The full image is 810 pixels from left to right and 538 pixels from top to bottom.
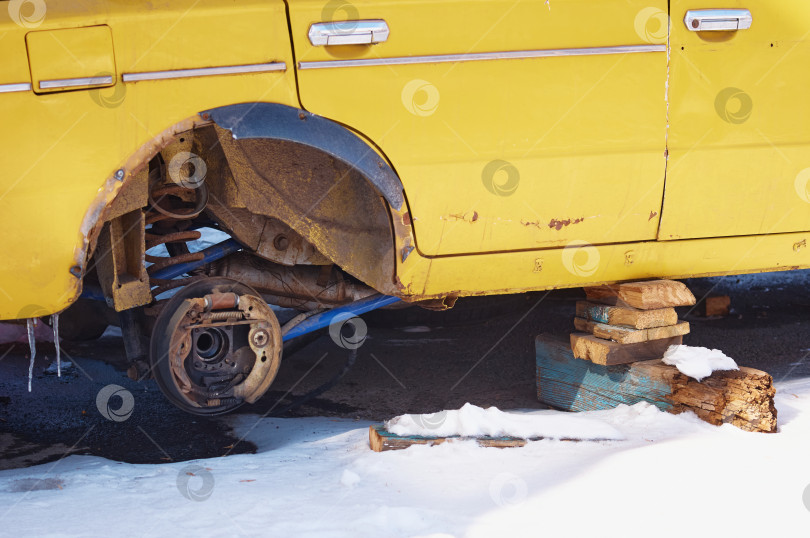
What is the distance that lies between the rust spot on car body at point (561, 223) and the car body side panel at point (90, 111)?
1.12 metres

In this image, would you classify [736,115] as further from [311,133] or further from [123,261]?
[123,261]

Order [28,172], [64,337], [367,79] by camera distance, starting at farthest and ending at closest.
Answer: [64,337], [367,79], [28,172]

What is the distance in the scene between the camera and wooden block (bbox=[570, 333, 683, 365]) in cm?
304

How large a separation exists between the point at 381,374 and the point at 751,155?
2035mm

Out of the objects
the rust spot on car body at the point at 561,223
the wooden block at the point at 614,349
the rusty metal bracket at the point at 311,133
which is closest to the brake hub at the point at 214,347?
the rusty metal bracket at the point at 311,133

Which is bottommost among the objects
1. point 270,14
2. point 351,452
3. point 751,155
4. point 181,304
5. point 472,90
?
point 351,452

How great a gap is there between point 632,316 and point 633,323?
1.1 inches

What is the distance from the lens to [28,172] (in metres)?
2.30

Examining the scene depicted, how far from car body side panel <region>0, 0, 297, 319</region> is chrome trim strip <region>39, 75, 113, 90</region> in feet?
0.07

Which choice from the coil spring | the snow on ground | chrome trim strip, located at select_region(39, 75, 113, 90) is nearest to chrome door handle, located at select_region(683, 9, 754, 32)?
the snow on ground

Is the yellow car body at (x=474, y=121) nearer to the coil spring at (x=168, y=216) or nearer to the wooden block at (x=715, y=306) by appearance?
the coil spring at (x=168, y=216)

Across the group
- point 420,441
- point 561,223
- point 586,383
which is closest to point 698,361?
point 586,383

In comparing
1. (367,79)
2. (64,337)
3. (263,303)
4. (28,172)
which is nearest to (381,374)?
(263,303)

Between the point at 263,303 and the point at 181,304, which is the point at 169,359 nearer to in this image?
the point at 181,304
